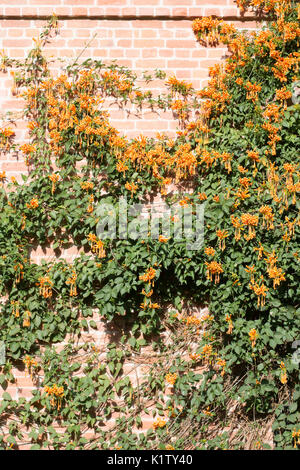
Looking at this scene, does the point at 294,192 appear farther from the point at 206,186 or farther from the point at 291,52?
the point at 291,52

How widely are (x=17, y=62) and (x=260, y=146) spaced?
6.79 ft

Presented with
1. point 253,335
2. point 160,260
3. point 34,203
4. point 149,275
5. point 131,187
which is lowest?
point 253,335

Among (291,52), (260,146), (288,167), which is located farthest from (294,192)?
(291,52)

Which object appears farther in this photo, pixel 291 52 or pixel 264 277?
pixel 291 52

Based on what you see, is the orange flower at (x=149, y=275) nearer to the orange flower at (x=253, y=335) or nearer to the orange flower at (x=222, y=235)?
the orange flower at (x=222, y=235)

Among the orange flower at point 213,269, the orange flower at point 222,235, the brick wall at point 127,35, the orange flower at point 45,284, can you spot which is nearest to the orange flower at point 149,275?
the orange flower at point 213,269

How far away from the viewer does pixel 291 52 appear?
13.8 ft

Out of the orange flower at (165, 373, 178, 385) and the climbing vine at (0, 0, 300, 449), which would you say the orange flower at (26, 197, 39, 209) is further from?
the orange flower at (165, 373, 178, 385)

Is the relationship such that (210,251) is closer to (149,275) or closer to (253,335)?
(149,275)

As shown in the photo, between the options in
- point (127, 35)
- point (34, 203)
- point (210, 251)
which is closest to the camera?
A: point (210, 251)

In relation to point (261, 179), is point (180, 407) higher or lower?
lower

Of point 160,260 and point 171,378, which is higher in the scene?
point 160,260

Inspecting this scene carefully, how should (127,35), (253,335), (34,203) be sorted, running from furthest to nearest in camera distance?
(127,35) < (34,203) < (253,335)

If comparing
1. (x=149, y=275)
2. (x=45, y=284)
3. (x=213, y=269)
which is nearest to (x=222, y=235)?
(x=213, y=269)
